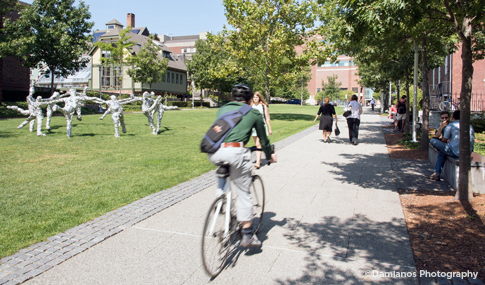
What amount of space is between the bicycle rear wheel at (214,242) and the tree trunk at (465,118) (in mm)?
4297

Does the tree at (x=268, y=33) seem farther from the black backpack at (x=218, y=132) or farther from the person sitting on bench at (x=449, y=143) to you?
the black backpack at (x=218, y=132)

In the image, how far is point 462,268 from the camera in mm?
3732

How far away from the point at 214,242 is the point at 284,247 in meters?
1.11

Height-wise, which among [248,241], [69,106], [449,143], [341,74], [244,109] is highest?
[341,74]

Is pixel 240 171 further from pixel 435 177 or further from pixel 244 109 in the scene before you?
pixel 435 177

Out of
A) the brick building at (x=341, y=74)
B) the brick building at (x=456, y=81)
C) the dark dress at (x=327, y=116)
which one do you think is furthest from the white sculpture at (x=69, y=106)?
the brick building at (x=341, y=74)

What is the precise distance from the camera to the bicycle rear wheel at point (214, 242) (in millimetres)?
3418

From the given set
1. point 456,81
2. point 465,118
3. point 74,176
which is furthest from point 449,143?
point 456,81

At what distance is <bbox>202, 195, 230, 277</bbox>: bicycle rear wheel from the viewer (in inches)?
135

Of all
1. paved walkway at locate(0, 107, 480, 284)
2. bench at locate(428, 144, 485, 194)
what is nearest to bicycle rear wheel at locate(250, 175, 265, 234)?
paved walkway at locate(0, 107, 480, 284)

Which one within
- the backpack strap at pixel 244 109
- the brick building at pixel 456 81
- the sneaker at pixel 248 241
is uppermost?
the brick building at pixel 456 81

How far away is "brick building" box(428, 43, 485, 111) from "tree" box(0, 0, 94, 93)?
29.5 meters

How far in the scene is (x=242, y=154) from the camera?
11.9 feet

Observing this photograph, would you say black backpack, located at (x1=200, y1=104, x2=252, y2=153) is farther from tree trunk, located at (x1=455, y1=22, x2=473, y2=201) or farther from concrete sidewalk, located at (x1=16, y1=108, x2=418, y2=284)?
tree trunk, located at (x1=455, y1=22, x2=473, y2=201)
